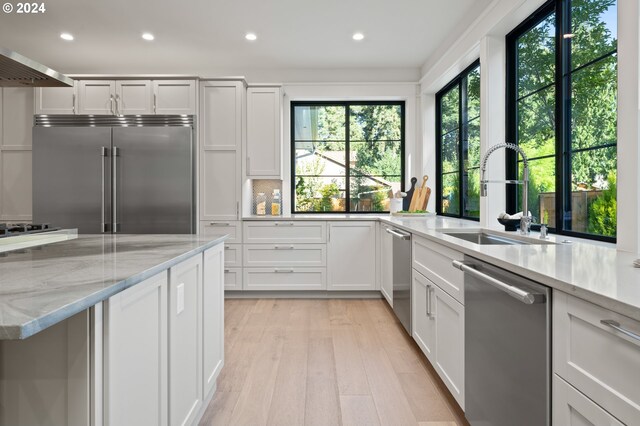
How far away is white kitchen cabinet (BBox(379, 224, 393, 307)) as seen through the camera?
12.5 ft

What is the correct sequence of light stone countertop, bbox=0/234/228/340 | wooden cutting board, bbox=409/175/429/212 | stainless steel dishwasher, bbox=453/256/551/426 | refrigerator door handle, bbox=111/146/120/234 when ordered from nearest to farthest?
light stone countertop, bbox=0/234/228/340
stainless steel dishwasher, bbox=453/256/551/426
refrigerator door handle, bbox=111/146/120/234
wooden cutting board, bbox=409/175/429/212

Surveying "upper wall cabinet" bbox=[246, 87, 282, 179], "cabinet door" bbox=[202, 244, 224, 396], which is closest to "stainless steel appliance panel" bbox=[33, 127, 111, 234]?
"upper wall cabinet" bbox=[246, 87, 282, 179]

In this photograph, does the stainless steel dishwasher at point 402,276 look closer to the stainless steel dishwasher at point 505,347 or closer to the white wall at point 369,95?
the stainless steel dishwasher at point 505,347

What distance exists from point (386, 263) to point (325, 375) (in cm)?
178

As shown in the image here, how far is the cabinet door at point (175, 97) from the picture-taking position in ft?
14.2

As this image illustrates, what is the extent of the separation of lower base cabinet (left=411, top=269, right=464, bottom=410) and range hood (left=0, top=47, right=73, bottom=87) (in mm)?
2204

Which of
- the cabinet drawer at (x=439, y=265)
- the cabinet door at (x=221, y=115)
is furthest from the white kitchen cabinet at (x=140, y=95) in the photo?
the cabinet drawer at (x=439, y=265)

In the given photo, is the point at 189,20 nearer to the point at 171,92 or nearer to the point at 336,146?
the point at 171,92

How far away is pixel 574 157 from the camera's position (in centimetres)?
232

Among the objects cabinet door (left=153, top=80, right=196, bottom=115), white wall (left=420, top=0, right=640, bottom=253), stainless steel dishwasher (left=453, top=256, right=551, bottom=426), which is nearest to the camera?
stainless steel dishwasher (left=453, top=256, right=551, bottom=426)

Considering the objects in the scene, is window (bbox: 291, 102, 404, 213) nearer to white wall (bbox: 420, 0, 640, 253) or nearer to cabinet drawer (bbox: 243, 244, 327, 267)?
white wall (bbox: 420, 0, 640, 253)

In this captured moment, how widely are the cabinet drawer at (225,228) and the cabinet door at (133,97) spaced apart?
134 centimetres

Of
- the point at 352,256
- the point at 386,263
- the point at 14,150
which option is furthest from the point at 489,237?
the point at 14,150

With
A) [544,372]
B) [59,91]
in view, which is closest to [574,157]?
[544,372]
